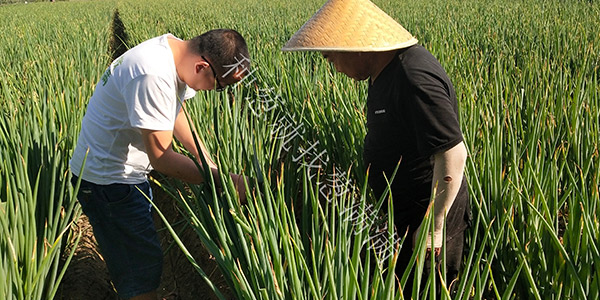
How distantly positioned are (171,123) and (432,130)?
739 millimetres

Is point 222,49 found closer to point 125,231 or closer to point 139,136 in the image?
point 139,136

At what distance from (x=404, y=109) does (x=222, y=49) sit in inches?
22.3

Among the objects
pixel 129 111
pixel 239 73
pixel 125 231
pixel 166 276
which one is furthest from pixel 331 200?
pixel 166 276

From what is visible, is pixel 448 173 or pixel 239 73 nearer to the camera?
pixel 448 173

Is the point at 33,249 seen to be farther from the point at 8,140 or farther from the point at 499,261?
the point at 499,261

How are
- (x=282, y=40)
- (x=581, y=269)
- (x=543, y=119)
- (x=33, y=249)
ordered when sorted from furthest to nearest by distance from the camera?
(x=282, y=40) → (x=543, y=119) → (x=33, y=249) → (x=581, y=269)

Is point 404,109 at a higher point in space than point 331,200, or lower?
higher

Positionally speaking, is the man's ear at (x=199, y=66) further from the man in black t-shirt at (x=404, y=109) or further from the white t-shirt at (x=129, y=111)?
the man in black t-shirt at (x=404, y=109)

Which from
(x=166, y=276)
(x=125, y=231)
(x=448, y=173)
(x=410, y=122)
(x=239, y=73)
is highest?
(x=239, y=73)

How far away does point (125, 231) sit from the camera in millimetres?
1840

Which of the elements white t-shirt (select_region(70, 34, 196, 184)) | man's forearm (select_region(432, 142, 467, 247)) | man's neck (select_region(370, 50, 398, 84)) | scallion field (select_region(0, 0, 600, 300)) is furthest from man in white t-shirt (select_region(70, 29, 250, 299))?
man's forearm (select_region(432, 142, 467, 247))

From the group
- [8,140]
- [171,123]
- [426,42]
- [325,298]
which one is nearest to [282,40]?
[426,42]

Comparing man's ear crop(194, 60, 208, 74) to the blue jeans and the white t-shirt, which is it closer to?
the white t-shirt

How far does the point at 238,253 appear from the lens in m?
1.41
